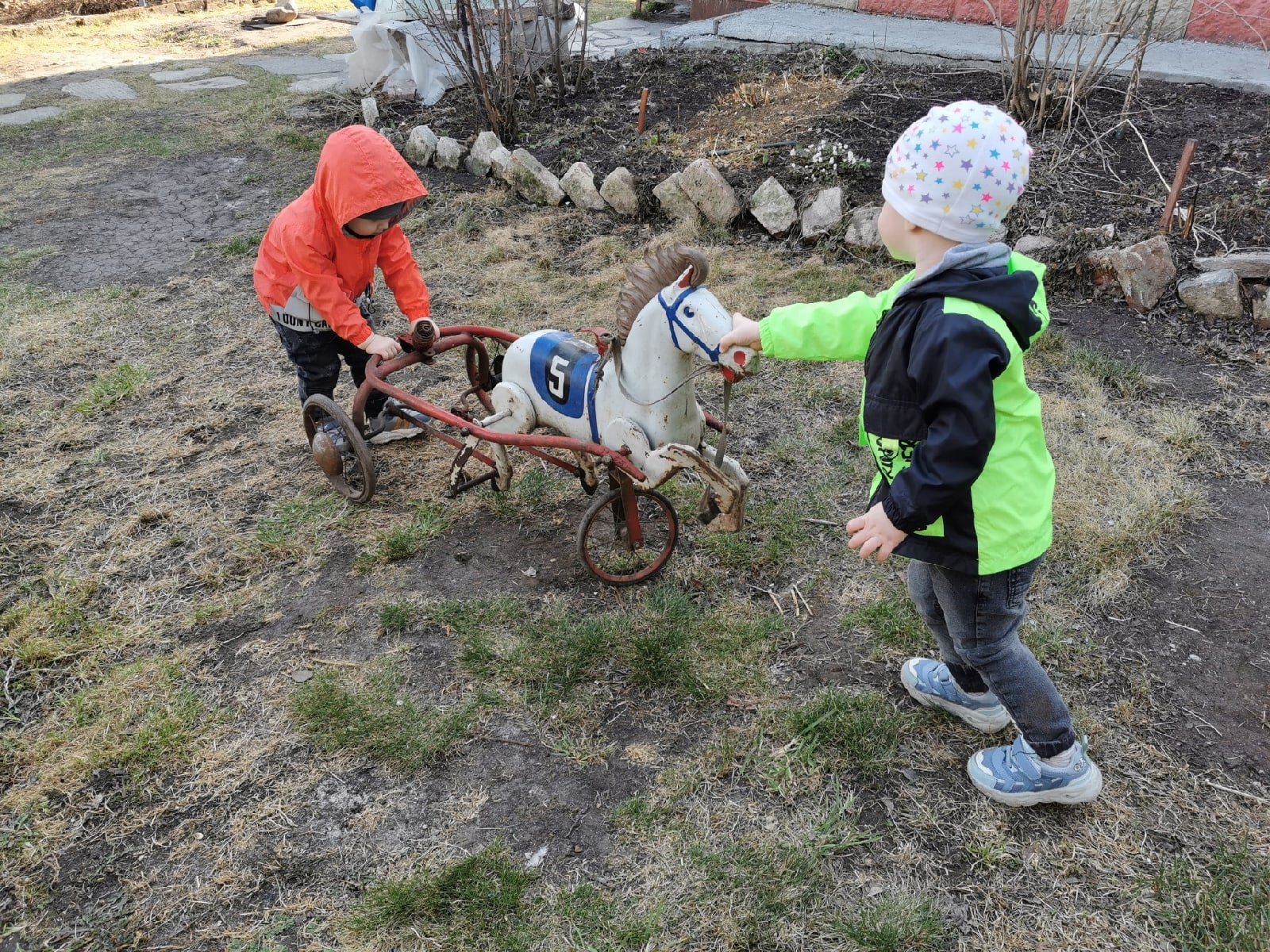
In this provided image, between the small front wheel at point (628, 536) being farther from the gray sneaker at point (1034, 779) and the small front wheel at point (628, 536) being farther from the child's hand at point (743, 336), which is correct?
the gray sneaker at point (1034, 779)

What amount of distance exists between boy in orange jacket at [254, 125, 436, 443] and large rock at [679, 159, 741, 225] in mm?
2350

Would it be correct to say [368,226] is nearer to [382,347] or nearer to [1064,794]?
[382,347]

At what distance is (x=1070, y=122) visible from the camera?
5.16 meters

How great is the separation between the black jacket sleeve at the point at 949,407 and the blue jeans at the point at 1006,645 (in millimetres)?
304

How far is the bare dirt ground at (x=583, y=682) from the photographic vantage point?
200 centimetres

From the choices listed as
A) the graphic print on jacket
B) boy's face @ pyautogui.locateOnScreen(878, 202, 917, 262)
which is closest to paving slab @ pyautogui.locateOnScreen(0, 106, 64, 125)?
boy's face @ pyautogui.locateOnScreen(878, 202, 917, 262)

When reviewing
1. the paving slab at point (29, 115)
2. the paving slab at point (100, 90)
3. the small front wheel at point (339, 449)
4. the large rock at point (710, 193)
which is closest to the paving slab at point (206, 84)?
the paving slab at point (100, 90)

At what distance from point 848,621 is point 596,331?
1140mm

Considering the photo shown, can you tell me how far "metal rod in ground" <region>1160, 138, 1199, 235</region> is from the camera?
412 centimetres

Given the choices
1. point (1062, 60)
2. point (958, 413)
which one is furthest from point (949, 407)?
point (1062, 60)

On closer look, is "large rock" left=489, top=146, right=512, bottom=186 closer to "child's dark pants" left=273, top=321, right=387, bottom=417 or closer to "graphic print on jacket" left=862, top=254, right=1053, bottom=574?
"child's dark pants" left=273, top=321, right=387, bottom=417

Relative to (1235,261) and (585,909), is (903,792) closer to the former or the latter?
(585,909)

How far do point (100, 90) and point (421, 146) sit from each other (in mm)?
4713

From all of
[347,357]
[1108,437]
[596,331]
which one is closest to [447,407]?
[347,357]
